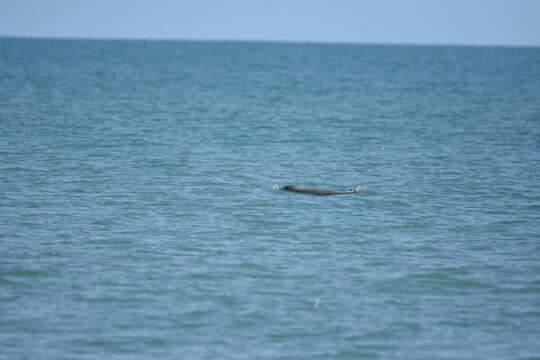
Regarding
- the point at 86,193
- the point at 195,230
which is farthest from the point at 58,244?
the point at 86,193

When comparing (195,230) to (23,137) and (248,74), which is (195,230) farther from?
Result: (248,74)

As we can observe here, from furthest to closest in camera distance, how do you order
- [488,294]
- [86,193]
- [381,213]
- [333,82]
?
[333,82], [86,193], [381,213], [488,294]

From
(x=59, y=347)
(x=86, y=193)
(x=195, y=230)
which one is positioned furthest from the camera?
(x=86, y=193)

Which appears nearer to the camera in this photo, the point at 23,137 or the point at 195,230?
the point at 195,230

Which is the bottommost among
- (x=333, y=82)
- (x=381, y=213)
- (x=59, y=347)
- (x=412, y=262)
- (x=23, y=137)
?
(x=59, y=347)

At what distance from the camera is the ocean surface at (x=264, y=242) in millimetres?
14383

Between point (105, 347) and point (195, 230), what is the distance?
25.4 ft

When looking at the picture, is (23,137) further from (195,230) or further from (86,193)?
(195,230)

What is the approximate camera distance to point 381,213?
2362 cm

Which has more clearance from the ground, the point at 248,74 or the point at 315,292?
the point at 248,74

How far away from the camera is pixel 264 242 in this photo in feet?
66.7

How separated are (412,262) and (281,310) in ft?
15.3

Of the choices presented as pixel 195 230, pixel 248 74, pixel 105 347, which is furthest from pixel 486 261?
pixel 248 74

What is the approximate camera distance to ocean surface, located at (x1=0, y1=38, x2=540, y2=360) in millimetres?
14383
